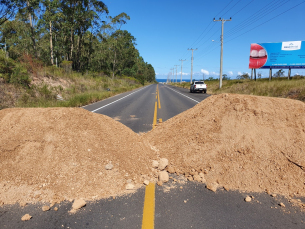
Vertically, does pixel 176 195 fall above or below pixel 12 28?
below

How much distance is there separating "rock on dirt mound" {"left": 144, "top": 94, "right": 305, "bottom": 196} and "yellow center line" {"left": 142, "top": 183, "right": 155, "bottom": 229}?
2.61 feet

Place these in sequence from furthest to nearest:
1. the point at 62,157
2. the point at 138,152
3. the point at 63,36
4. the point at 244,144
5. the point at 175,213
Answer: the point at 63,36 → the point at 138,152 → the point at 244,144 → the point at 62,157 → the point at 175,213

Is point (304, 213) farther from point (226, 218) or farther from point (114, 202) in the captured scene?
point (114, 202)

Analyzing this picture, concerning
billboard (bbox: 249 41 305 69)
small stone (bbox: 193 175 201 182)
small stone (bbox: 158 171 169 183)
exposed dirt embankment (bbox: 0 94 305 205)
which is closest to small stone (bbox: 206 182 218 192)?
exposed dirt embankment (bbox: 0 94 305 205)

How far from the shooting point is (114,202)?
8.91 feet

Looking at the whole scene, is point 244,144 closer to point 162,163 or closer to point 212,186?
point 212,186

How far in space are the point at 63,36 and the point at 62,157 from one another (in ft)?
123

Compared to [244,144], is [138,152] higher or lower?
lower

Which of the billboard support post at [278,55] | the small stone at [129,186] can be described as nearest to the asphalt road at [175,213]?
the small stone at [129,186]

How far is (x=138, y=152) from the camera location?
396 cm

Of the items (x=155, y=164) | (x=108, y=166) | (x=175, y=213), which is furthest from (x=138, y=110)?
(x=175, y=213)

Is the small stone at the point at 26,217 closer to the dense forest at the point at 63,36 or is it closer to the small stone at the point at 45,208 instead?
the small stone at the point at 45,208

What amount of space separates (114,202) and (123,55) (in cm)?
4994

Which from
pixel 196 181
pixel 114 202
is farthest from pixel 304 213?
pixel 114 202
